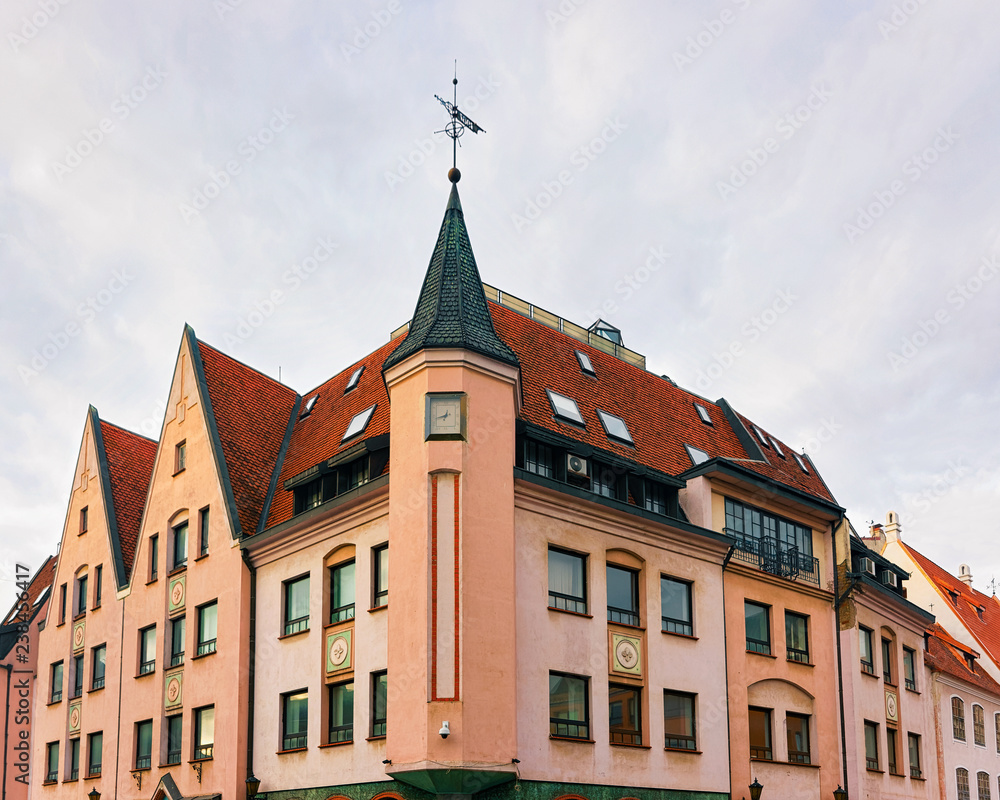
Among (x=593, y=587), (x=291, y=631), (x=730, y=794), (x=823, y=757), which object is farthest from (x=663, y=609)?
(x=291, y=631)

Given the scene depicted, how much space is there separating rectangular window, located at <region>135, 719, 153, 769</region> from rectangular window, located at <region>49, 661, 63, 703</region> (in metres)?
7.79

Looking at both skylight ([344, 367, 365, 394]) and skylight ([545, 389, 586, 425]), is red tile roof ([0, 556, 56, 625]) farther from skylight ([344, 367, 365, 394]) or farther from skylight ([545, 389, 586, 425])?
skylight ([545, 389, 586, 425])

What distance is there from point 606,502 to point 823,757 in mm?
11692

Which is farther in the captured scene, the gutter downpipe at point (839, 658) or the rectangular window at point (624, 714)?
the gutter downpipe at point (839, 658)

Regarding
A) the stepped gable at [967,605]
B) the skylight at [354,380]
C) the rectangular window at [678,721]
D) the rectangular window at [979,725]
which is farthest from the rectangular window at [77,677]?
the stepped gable at [967,605]

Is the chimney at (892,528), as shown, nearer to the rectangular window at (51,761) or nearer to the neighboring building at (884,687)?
the neighboring building at (884,687)

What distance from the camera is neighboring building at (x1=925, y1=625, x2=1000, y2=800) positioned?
143ft

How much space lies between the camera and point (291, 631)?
31.3 meters

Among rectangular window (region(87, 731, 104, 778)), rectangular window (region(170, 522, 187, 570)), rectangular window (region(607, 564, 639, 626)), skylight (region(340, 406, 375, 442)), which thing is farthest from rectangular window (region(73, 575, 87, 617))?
rectangular window (region(607, 564, 639, 626))

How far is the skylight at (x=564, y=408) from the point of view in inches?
1286

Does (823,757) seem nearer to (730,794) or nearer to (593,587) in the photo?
(730,794)

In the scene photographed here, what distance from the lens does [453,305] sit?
28891 millimetres

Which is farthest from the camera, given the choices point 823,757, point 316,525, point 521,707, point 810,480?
point 810,480

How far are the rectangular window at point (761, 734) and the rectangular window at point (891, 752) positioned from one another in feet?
22.6
